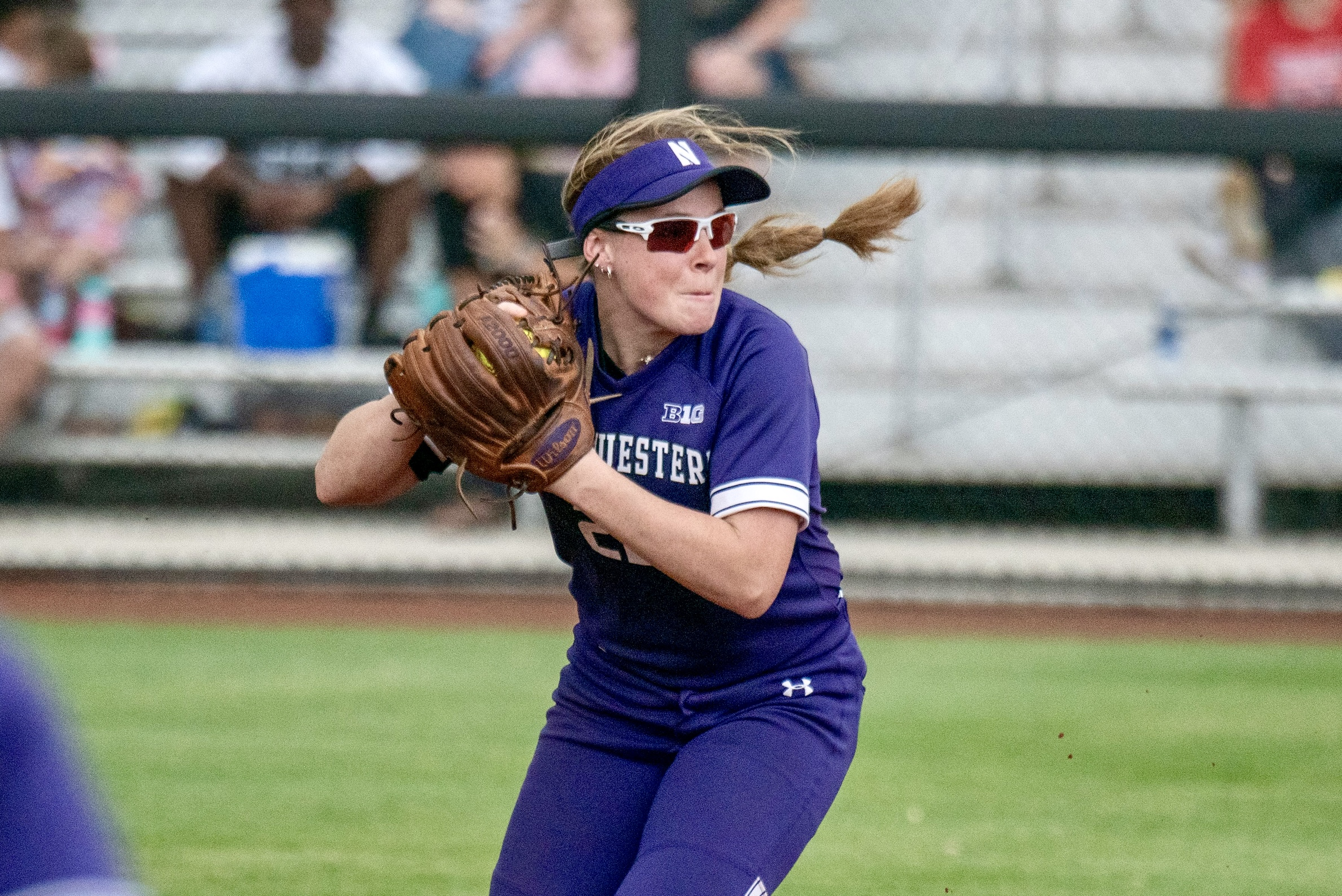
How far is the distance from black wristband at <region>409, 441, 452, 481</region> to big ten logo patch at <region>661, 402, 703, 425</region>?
1.35 ft

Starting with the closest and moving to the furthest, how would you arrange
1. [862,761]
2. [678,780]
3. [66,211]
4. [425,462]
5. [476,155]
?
1. [678,780]
2. [425,462]
3. [862,761]
4. [476,155]
5. [66,211]

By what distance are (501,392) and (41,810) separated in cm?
140

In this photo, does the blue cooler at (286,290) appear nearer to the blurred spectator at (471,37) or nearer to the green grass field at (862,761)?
the blurred spectator at (471,37)

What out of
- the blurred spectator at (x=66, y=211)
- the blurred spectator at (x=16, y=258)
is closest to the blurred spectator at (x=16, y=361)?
the blurred spectator at (x=16, y=258)

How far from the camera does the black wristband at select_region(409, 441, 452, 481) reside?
111 inches

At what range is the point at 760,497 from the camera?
2498 millimetres

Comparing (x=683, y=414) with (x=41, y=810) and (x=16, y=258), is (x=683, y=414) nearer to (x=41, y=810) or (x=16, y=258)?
(x=41, y=810)

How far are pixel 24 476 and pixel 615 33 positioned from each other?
3.44m

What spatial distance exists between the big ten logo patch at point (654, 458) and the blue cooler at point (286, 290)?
16.2 feet

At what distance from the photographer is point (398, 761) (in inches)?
186

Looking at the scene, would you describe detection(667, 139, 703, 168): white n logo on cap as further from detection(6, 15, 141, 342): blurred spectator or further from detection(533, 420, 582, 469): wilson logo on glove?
detection(6, 15, 141, 342): blurred spectator

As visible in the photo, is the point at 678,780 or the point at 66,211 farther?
the point at 66,211

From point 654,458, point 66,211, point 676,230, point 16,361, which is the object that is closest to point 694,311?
point 676,230

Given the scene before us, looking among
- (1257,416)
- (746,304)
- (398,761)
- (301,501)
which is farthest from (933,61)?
(746,304)
